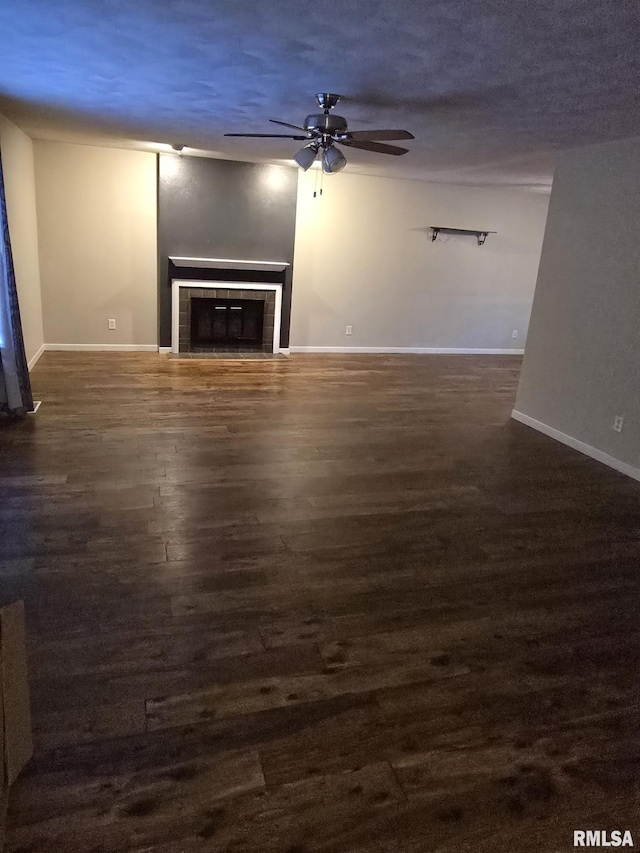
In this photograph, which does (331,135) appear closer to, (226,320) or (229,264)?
(229,264)

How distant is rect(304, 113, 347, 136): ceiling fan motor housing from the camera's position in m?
3.58

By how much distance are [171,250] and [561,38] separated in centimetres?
521

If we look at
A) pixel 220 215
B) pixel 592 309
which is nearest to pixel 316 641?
pixel 592 309

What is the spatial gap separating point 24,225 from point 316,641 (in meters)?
5.17

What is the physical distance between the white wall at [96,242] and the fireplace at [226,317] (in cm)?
41

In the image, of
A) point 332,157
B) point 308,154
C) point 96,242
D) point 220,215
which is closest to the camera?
point 332,157

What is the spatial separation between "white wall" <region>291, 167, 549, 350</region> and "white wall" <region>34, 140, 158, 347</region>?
185cm

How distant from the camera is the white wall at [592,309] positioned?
4.10m

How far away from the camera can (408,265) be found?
779 cm

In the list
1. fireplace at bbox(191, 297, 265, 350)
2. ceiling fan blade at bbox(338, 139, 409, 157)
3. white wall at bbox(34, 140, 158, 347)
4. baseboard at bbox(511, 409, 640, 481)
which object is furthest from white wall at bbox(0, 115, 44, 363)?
baseboard at bbox(511, 409, 640, 481)

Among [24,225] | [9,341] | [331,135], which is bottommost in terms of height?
[9,341]

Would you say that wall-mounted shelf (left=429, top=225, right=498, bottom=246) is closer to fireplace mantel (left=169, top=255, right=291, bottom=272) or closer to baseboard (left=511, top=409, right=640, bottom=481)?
fireplace mantel (left=169, top=255, right=291, bottom=272)

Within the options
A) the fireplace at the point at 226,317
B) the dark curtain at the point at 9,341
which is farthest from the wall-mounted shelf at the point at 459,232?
the dark curtain at the point at 9,341

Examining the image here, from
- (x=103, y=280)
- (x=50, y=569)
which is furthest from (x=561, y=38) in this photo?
(x=103, y=280)
